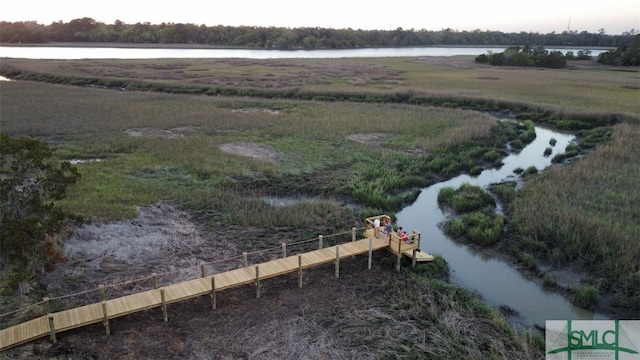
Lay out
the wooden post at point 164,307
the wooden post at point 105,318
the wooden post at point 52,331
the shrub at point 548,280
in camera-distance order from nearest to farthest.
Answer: the wooden post at point 52,331 < the wooden post at point 105,318 < the wooden post at point 164,307 < the shrub at point 548,280

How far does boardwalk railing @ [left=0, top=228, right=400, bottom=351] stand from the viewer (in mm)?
10625

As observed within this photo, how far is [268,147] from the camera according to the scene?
29.0m

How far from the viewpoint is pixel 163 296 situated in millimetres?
11664

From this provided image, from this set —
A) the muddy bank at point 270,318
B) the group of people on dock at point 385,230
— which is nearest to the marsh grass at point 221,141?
the muddy bank at point 270,318

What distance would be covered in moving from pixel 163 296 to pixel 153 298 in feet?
1.53

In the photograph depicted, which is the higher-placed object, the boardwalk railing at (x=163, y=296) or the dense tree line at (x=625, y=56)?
the dense tree line at (x=625, y=56)

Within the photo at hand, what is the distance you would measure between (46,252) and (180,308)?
14.2ft

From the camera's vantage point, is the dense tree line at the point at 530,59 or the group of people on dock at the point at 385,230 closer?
the group of people on dock at the point at 385,230

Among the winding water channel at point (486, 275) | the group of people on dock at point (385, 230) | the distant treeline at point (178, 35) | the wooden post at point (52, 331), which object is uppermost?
the distant treeline at point (178, 35)

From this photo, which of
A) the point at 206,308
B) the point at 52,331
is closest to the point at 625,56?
the point at 206,308

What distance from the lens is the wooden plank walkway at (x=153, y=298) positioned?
10594mm

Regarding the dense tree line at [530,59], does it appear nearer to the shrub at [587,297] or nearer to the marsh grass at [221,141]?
the marsh grass at [221,141]

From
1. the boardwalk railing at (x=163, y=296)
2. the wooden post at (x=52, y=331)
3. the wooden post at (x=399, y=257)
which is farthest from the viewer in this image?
the wooden post at (x=399, y=257)

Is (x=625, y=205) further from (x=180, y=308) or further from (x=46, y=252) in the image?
(x=46, y=252)
